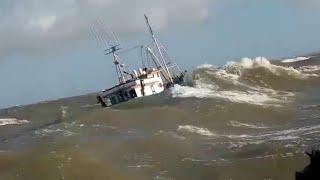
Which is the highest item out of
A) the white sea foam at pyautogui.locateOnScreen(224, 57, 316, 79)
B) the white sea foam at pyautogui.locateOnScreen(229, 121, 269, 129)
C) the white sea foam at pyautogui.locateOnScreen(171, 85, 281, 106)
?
the white sea foam at pyautogui.locateOnScreen(224, 57, 316, 79)

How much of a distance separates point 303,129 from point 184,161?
5.76 meters

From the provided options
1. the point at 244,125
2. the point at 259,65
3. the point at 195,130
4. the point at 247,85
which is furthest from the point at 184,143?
the point at 259,65

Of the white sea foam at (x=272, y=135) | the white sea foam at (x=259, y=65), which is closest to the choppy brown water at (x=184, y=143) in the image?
the white sea foam at (x=272, y=135)

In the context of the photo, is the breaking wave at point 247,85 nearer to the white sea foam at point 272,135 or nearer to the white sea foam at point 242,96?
the white sea foam at point 242,96

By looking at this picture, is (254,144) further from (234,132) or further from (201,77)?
(201,77)

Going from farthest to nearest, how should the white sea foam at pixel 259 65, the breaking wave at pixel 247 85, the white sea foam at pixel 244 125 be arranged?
1. the white sea foam at pixel 259 65
2. the breaking wave at pixel 247 85
3. the white sea foam at pixel 244 125

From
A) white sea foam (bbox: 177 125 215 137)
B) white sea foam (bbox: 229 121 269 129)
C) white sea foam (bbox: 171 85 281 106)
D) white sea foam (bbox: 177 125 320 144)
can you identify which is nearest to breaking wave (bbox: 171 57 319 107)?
white sea foam (bbox: 171 85 281 106)

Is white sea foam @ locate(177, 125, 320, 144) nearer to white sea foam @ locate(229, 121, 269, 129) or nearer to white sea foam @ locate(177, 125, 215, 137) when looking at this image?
white sea foam @ locate(177, 125, 215, 137)

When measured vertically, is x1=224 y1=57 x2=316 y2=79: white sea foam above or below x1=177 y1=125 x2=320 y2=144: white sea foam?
above

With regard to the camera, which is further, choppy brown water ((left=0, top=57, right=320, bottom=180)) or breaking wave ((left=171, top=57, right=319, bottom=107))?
breaking wave ((left=171, top=57, right=319, bottom=107))

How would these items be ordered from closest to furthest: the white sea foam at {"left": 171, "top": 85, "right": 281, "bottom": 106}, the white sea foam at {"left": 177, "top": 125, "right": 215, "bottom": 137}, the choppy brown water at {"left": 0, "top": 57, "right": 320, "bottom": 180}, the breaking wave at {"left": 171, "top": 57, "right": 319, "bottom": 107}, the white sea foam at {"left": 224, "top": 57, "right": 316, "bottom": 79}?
the choppy brown water at {"left": 0, "top": 57, "right": 320, "bottom": 180} < the white sea foam at {"left": 177, "top": 125, "right": 215, "bottom": 137} < the white sea foam at {"left": 171, "top": 85, "right": 281, "bottom": 106} < the breaking wave at {"left": 171, "top": 57, "right": 319, "bottom": 107} < the white sea foam at {"left": 224, "top": 57, "right": 316, "bottom": 79}

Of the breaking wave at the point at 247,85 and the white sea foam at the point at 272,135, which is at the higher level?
the breaking wave at the point at 247,85

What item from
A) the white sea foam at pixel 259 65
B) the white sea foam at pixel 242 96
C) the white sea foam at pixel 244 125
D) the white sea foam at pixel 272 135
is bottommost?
the white sea foam at pixel 272 135

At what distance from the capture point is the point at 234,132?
961 inches
